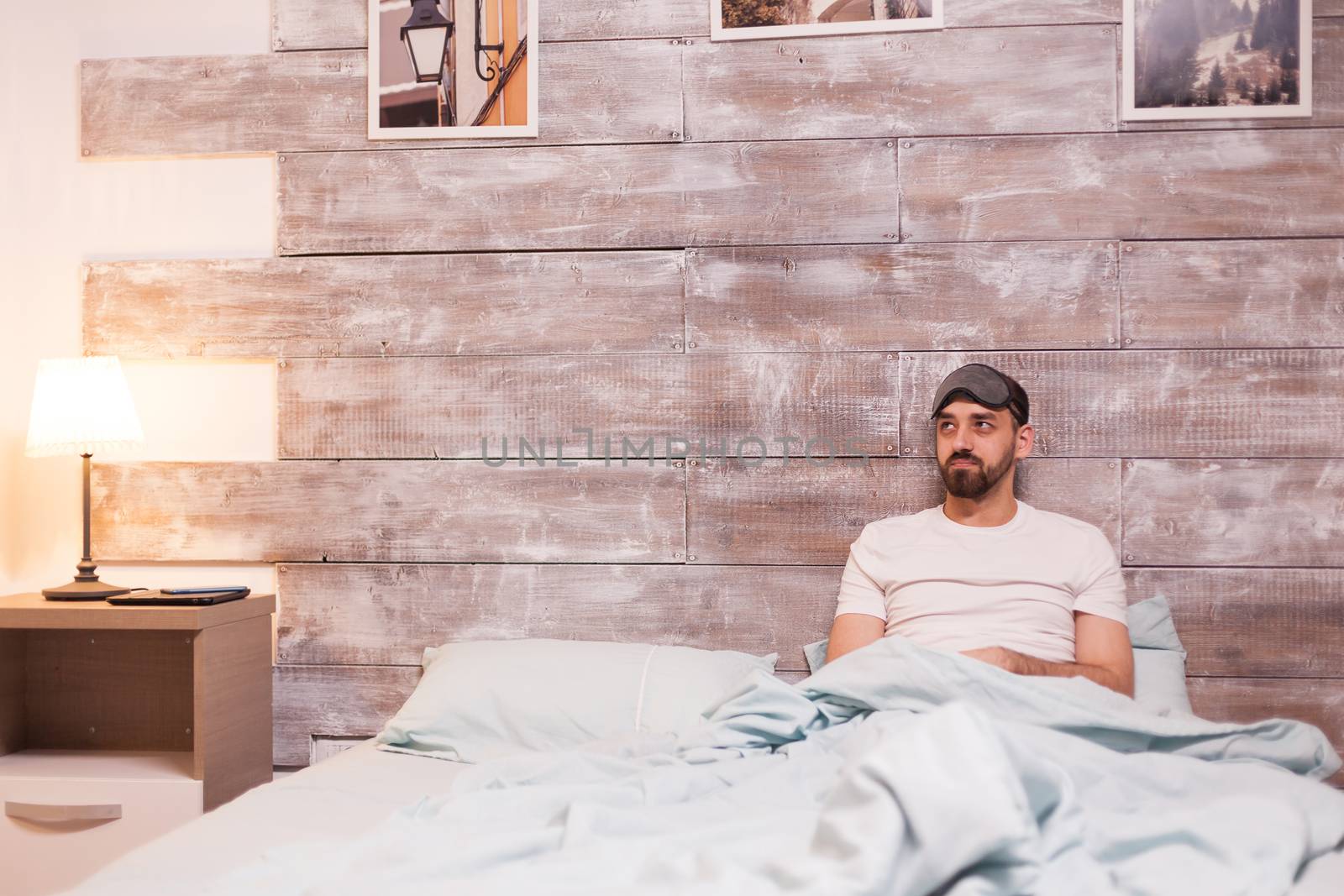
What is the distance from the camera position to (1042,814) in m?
1.02

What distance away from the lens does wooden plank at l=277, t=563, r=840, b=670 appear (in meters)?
2.19

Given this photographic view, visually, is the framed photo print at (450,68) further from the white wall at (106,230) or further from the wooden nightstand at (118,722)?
the wooden nightstand at (118,722)

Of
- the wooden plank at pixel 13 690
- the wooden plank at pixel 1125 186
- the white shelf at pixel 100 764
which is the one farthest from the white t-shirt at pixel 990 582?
the wooden plank at pixel 13 690

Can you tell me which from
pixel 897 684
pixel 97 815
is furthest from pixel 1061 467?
pixel 97 815

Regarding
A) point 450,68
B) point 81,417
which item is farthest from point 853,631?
point 81,417

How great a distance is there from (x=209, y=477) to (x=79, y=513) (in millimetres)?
357

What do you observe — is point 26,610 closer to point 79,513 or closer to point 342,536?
point 79,513

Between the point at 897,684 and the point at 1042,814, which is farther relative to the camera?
the point at 897,684

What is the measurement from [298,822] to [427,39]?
177cm

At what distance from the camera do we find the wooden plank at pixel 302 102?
2.26m

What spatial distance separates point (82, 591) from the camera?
81.4 inches

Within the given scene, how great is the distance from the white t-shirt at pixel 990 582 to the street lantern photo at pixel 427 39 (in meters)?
1.50

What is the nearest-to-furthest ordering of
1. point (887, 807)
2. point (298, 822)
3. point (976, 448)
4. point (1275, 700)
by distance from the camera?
point (887, 807) → point (298, 822) → point (976, 448) → point (1275, 700)

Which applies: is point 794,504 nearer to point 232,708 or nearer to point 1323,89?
point 232,708
